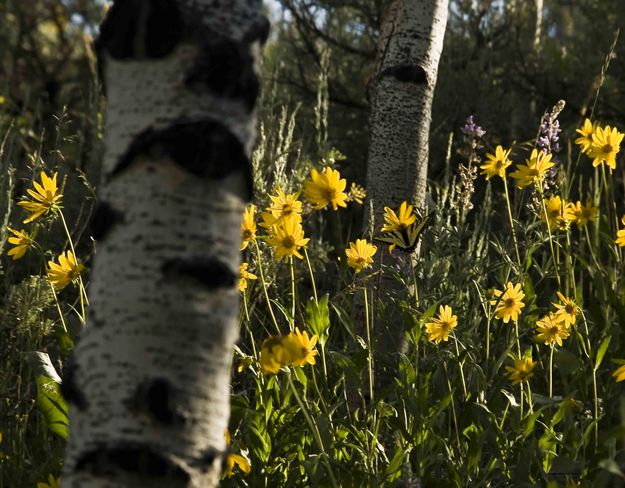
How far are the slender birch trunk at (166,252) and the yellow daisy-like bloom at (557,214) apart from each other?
1.51m

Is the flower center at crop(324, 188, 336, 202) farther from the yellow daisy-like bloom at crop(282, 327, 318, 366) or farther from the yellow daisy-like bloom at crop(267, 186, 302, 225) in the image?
the yellow daisy-like bloom at crop(282, 327, 318, 366)

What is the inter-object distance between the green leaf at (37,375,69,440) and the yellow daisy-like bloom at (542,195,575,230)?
4.62 feet

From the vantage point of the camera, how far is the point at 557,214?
2.61 metres

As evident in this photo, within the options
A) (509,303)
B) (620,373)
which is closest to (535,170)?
(509,303)

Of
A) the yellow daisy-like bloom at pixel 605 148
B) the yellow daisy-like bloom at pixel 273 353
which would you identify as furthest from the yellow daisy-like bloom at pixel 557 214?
the yellow daisy-like bloom at pixel 273 353

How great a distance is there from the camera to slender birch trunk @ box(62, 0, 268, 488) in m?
1.25

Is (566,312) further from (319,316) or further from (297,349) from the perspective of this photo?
(297,349)

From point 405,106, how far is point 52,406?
1478mm

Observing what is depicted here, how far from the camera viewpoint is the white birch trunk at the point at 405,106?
302 cm

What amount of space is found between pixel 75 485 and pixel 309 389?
1.50 m

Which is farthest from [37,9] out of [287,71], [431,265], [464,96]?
[431,265]

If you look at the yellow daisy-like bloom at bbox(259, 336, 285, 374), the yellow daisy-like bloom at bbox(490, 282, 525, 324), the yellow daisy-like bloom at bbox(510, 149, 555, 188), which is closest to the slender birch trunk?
the yellow daisy-like bloom at bbox(259, 336, 285, 374)

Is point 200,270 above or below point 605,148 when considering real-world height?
below

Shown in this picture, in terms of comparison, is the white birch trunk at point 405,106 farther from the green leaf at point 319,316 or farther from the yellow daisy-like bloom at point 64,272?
the yellow daisy-like bloom at point 64,272
